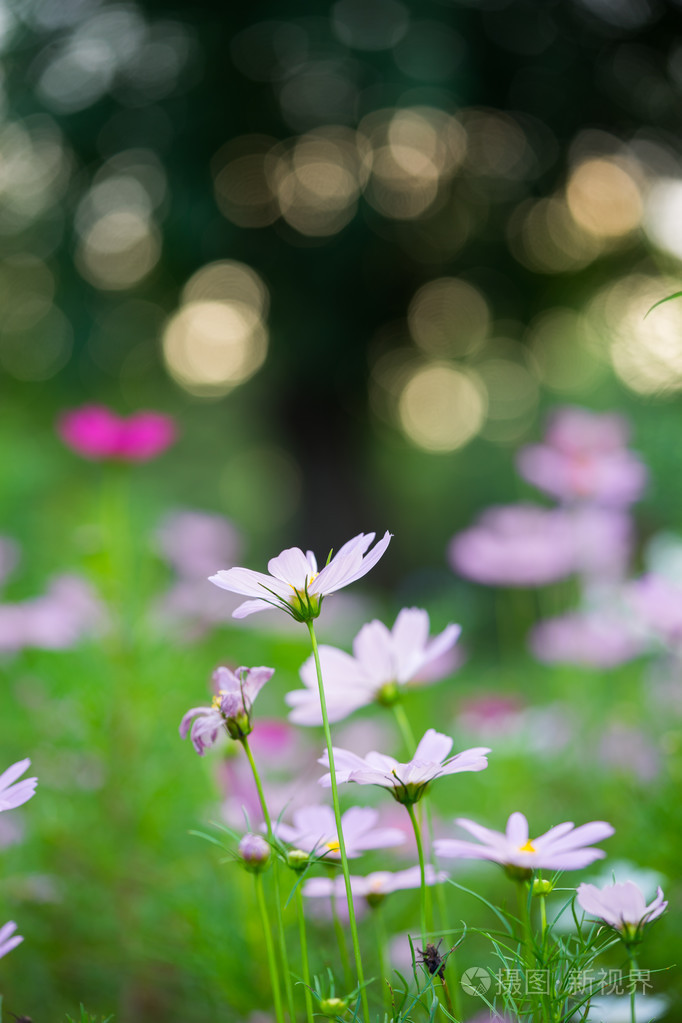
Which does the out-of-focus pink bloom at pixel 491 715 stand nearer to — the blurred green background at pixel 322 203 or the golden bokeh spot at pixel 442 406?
the blurred green background at pixel 322 203

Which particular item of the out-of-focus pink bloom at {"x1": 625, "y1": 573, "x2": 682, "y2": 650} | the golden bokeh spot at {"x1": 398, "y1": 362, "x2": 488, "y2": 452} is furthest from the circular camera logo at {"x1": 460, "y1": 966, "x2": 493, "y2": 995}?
the golden bokeh spot at {"x1": 398, "y1": 362, "x2": 488, "y2": 452}

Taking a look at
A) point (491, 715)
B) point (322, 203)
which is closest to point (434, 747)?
point (491, 715)

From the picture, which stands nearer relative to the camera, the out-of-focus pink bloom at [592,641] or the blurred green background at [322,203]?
the out-of-focus pink bloom at [592,641]

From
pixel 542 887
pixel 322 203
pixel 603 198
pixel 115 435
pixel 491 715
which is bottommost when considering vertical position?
pixel 491 715

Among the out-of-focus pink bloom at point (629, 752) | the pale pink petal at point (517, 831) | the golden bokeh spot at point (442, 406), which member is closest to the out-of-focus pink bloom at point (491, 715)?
the out-of-focus pink bloom at point (629, 752)

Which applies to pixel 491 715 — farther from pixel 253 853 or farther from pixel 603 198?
pixel 603 198

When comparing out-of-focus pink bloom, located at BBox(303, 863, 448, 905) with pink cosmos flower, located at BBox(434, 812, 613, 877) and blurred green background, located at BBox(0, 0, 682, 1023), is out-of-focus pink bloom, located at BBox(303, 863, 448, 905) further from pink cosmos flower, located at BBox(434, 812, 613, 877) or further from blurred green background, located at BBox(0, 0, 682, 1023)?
blurred green background, located at BBox(0, 0, 682, 1023)
